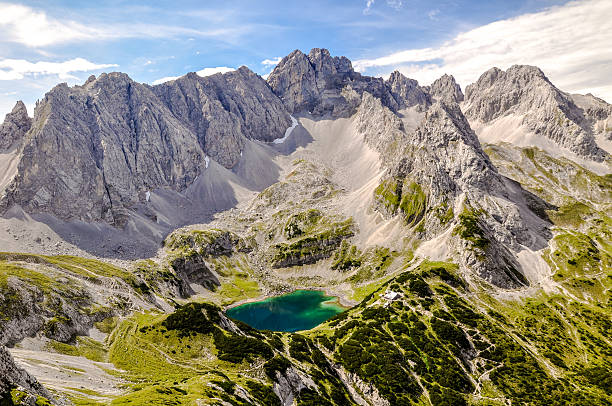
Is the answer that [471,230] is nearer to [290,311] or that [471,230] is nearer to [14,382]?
[290,311]

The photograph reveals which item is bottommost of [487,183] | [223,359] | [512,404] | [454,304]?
[512,404]

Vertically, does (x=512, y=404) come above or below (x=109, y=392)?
below

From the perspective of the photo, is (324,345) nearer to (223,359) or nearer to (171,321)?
(223,359)

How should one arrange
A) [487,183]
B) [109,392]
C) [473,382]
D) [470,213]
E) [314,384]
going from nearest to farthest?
1. [109,392]
2. [314,384]
3. [473,382]
4. [470,213]
5. [487,183]

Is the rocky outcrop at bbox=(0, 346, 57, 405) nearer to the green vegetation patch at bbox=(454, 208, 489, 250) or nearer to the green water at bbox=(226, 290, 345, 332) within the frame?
the green water at bbox=(226, 290, 345, 332)

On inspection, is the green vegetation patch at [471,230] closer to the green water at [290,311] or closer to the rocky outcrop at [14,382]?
the green water at [290,311]

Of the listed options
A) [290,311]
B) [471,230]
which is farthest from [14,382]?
[471,230]

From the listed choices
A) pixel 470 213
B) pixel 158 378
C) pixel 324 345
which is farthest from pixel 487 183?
pixel 158 378
